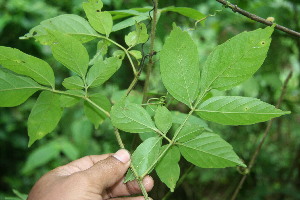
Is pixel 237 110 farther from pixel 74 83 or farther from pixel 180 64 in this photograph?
pixel 74 83

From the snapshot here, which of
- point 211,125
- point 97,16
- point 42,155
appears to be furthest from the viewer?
point 211,125

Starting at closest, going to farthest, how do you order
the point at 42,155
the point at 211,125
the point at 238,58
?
the point at 238,58 < the point at 42,155 < the point at 211,125

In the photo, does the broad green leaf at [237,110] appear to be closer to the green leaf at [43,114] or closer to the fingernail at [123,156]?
the fingernail at [123,156]

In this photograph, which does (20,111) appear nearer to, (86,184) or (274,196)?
(274,196)

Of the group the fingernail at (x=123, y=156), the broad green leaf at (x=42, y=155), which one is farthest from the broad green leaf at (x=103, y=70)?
the broad green leaf at (x=42, y=155)

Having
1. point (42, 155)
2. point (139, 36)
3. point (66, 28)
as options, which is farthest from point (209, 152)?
point (42, 155)
